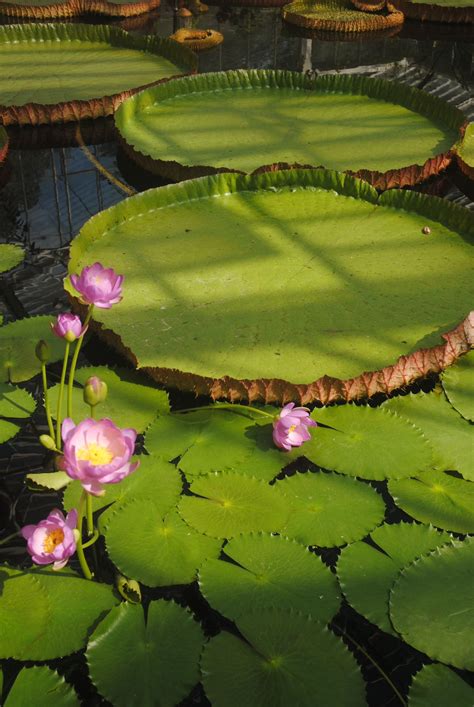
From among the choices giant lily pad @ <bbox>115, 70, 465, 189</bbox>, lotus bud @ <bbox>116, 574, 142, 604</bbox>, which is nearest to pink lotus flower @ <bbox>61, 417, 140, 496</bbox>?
lotus bud @ <bbox>116, 574, 142, 604</bbox>

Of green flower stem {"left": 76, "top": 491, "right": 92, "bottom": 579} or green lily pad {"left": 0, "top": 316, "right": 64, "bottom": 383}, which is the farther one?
green lily pad {"left": 0, "top": 316, "right": 64, "bottom": 383}

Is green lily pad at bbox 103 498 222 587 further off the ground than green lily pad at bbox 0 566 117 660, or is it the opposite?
green lily pad at bbox 103 498 222 587

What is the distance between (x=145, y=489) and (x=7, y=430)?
1.15 ft

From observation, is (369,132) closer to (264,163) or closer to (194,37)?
A: (264,163)

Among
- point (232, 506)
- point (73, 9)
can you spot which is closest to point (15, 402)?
point (232, 506)

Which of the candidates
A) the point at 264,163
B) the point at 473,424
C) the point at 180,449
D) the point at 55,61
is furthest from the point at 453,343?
the point at 55,61

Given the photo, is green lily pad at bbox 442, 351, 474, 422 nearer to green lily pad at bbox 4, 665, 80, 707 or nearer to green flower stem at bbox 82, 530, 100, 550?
green flower stem at bbox 82, 530, 100, 550

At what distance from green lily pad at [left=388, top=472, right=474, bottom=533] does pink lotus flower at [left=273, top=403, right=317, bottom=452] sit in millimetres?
192

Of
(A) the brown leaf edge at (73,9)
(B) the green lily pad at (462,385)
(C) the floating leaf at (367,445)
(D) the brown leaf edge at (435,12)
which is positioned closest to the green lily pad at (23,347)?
(C) the floating leaf at (367,445)

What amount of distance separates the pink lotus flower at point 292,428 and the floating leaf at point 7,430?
539mm

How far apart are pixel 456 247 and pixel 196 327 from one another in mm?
815

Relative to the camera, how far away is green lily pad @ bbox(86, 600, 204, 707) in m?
1.10

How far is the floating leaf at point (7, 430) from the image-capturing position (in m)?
1.59

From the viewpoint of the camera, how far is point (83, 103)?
10.0ft
